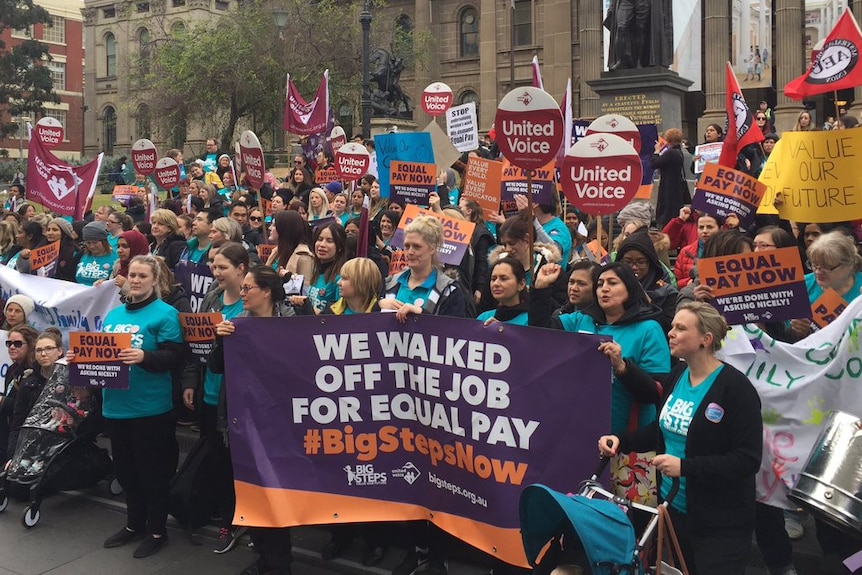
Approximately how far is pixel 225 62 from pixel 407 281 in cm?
3473

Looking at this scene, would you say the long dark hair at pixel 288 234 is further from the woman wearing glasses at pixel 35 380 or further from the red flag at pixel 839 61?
the red flag at pixel 839 61

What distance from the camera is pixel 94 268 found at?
9.22 m

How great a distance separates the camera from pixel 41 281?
8.76m

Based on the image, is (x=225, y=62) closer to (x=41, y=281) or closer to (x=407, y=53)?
(x=407, y=53)

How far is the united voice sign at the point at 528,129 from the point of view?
6777 millimetres

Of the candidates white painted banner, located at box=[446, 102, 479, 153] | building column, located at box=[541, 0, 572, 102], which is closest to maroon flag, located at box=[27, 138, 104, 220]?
white painted banner, located at box=[446, 102, 479, 153]

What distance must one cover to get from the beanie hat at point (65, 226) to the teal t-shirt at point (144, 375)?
437 centimetres

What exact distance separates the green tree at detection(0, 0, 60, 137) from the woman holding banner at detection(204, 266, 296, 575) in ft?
177

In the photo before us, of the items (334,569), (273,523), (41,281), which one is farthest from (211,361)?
(41,281)

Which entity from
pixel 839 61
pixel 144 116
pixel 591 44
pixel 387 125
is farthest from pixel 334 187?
pixel 144 116

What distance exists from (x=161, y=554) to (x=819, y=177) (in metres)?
5.56

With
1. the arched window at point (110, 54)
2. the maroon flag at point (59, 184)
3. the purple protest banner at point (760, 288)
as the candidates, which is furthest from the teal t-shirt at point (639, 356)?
the arched window at point (110, 54)

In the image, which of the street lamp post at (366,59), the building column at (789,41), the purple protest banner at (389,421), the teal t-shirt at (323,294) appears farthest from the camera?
the building column at (789,41)

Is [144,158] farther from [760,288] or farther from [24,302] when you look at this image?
[760,288]
